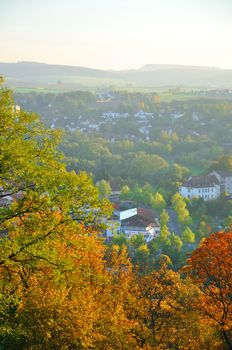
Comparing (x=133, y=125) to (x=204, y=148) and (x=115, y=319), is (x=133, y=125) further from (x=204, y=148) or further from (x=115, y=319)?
(x=115, y=319)

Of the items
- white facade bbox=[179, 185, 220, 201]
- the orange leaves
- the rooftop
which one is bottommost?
white facade bbox=[179, 185, 220, 201]

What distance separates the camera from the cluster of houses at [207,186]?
336ft

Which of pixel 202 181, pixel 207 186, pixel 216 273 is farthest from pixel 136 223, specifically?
pixel 216 273

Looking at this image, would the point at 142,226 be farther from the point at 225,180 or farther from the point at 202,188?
the point at 225,180

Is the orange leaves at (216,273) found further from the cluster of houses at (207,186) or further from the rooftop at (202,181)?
the rooftop at (202,181)

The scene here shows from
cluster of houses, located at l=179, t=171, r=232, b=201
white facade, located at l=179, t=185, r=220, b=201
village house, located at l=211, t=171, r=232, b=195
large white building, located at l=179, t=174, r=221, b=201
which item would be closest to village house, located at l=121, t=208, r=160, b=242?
cluster of houses, located at l=179, t=171, r=232, b=201

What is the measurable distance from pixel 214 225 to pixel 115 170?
1773 inches

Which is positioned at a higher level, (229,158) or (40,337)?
(40,337)

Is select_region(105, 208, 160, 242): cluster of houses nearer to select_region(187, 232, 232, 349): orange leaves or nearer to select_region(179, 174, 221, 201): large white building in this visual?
select_region(179, 174, 221, 201): large white building

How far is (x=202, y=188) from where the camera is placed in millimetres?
103750

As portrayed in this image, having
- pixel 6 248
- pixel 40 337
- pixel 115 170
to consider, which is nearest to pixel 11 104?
pixel 6 248

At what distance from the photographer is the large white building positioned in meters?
102

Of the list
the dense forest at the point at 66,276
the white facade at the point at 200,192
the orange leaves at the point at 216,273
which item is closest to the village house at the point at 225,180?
the white facade at the point at 200,192

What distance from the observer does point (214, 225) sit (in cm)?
8019
